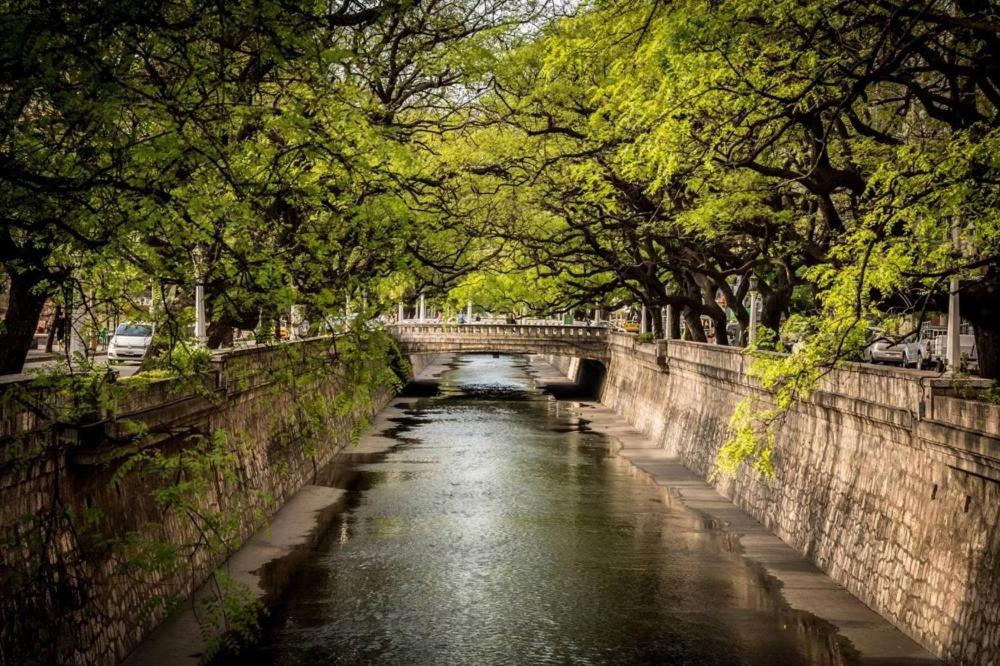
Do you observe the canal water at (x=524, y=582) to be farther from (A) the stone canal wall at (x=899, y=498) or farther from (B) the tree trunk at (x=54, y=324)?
(B) the tree trunk at (x=54, y=324)

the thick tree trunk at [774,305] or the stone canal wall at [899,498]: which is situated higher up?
the thick tree trunk at [774,305]

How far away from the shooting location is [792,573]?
20.1 meters

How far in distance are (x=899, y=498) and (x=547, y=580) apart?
22.4ft

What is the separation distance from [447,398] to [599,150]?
36.7 m

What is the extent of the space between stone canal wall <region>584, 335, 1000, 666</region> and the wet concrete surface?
62 centimetres

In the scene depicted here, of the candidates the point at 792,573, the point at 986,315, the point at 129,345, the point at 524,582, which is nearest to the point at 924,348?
the point at 792,573

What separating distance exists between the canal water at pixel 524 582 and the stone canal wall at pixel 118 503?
7.87 ft

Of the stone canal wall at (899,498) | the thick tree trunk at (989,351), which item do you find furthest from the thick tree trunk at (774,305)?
the thick tree trunk at (989,351)

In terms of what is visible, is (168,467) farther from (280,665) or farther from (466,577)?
(466,577)

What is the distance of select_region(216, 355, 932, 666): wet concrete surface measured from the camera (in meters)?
16.2

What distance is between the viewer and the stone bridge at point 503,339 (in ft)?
196

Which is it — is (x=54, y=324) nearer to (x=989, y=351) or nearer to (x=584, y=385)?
(x=989, y=351)

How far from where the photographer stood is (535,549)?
22781 mm

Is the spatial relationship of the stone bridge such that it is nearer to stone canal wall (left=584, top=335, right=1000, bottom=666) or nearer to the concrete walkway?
the concrete walkway
